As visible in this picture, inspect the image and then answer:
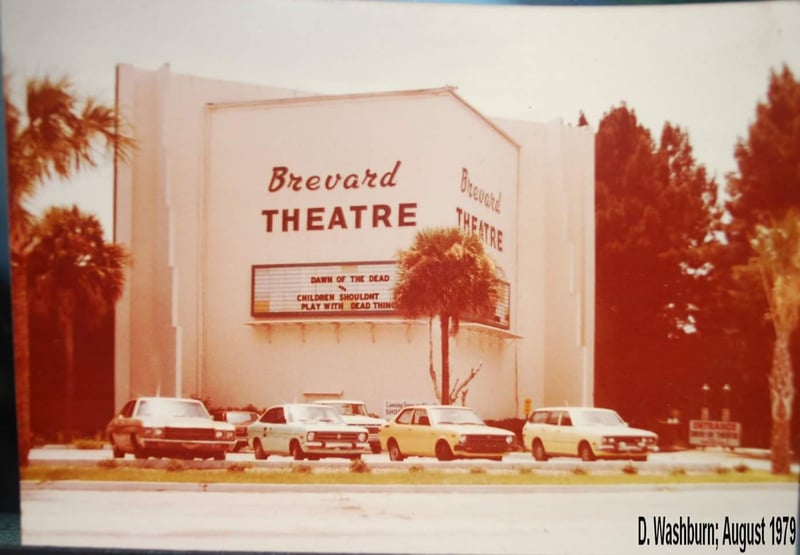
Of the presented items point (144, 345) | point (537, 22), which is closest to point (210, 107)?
point (144, 345)

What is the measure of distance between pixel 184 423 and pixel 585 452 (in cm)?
261

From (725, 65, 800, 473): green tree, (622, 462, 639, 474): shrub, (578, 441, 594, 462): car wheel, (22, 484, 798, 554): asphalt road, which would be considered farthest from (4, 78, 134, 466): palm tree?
(725, 65, 800, 473): green tree

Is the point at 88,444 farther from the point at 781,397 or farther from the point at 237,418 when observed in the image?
the point at 781,397

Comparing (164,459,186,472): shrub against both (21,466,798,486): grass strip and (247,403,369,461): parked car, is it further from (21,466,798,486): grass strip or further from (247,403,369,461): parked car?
(247,403,369,461): parked car

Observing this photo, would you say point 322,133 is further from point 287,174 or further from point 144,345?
point 144,345

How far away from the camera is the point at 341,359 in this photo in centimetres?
606

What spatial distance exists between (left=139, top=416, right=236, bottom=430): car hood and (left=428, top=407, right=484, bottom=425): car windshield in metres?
1.31

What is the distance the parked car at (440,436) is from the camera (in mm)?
6004

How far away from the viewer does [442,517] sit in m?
6.05

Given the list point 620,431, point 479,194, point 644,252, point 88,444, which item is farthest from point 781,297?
point 88,444

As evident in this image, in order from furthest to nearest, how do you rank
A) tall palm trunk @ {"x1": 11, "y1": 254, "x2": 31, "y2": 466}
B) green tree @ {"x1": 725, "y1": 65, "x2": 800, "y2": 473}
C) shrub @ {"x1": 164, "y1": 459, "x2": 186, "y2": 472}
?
A: tall palm trunk @ {"x1": 11, "y1": 254, "x2": 31, "y2": 466}
shrub @ {"x1": 164, "y1": 459, "x2": 186, "y2": 472}
green tree @ {"x1": 725, "y1": 65, "x2": 800, "y2": 473}

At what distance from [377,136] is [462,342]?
4.76ft

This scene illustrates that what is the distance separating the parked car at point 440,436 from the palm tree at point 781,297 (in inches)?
68.2

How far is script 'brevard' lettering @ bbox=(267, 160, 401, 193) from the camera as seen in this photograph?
6.15 metres
